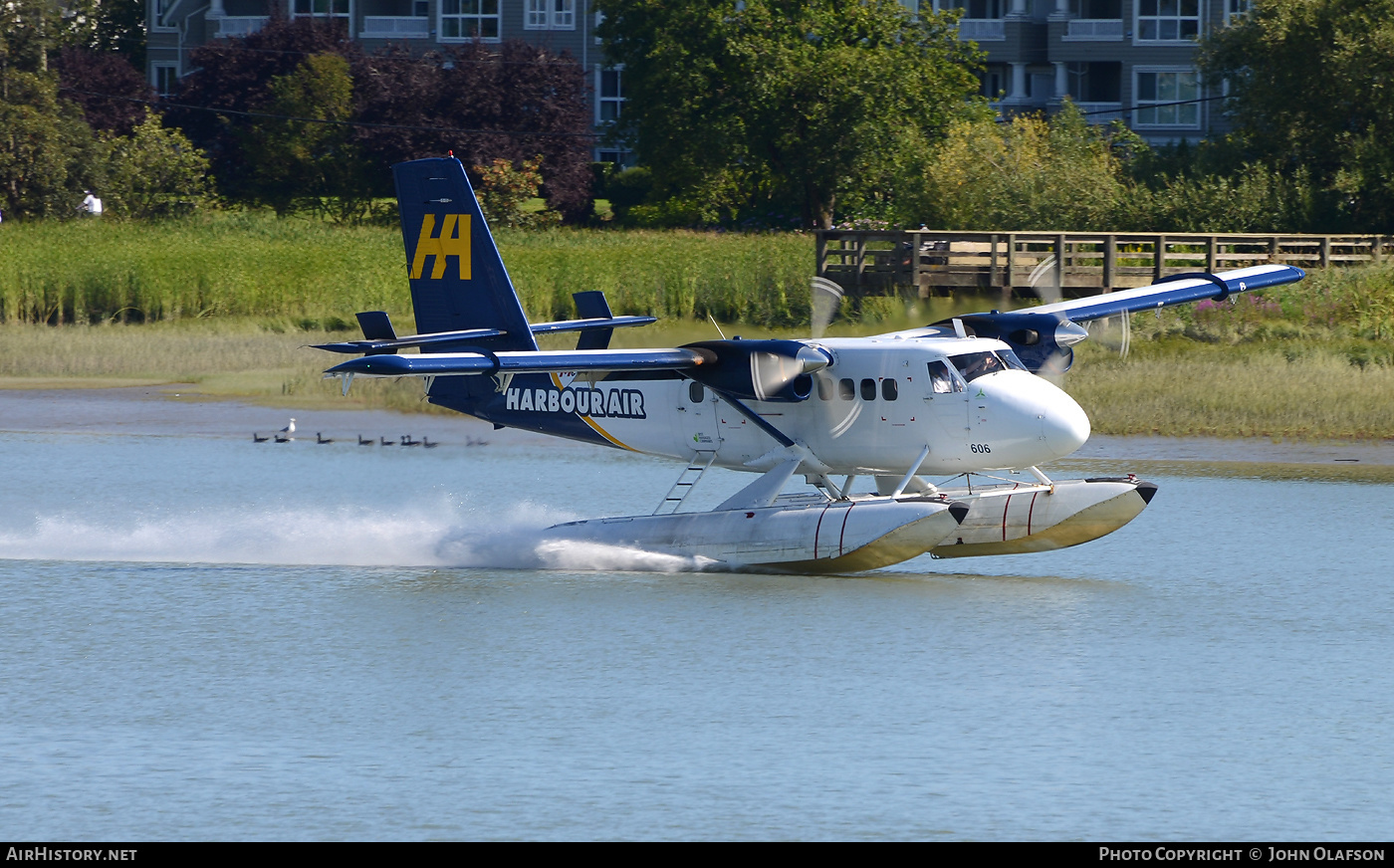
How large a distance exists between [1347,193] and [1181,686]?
32132 millimetres

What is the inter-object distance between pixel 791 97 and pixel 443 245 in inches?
1677

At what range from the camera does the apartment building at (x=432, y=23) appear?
75250mm

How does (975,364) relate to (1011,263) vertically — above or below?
below

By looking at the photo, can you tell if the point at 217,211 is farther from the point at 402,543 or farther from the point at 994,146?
the point at 402,543

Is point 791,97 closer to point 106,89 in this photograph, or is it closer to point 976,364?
point 106,89

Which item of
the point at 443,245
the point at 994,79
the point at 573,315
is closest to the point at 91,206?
the point at 573,315

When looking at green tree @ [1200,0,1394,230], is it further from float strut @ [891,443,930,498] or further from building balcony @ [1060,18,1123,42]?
float strut @ [891,443,930,498]

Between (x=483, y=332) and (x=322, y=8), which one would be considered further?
(x=322, y=8)

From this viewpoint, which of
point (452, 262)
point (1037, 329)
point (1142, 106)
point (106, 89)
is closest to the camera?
point (1037, 329)

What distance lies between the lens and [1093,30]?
70688 millimetres

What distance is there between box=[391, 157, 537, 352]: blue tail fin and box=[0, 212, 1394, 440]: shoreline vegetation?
1092 centimetres

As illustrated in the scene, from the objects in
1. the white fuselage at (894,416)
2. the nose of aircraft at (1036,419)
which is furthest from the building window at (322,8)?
the nose of aircraft at (1036,419)

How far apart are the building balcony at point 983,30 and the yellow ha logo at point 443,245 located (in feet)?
184
